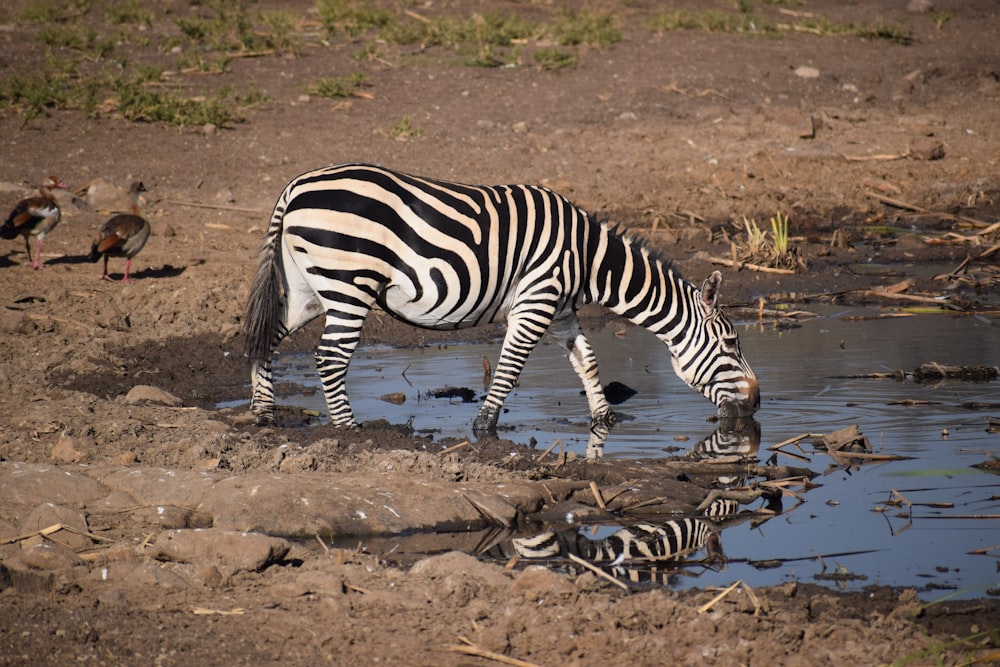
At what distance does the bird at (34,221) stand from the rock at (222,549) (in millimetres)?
6808

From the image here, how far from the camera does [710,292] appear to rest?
8.68 metres

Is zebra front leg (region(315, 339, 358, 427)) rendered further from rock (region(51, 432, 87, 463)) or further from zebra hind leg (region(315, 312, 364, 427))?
rock (region(51, 432, 87, 463))

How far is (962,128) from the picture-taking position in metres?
16.9

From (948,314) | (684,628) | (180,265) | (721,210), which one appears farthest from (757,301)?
(684,628)

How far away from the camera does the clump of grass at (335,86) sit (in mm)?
16594

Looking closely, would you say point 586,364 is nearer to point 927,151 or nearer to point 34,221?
point 34,221

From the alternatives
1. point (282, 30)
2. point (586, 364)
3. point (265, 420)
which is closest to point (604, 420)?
point (586, 364)

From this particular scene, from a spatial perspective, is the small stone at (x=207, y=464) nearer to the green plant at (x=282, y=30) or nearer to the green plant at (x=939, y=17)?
the green plant at (x=282, y=30)

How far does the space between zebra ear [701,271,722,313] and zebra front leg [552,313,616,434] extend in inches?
36.6

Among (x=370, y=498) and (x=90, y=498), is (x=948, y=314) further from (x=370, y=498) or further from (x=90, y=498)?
(x=90, y=498)

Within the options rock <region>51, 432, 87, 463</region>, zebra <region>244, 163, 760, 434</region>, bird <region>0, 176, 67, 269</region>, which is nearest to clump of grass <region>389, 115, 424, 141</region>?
bird <region>0, 176, 67, 269</region>

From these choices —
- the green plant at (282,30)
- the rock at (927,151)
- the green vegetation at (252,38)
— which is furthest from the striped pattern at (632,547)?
the green plant at (282,30)

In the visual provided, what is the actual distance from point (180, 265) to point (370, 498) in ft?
21.1

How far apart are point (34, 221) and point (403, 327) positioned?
3782 millimetres
